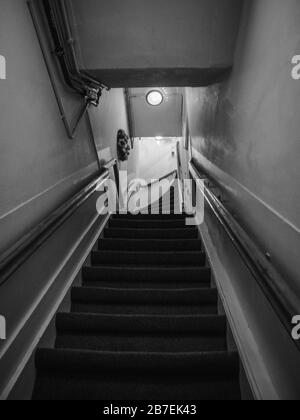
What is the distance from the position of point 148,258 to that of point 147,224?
0.99 metres

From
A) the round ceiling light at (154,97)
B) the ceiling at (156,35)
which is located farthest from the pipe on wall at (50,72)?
the round ceiling light at (154,97)

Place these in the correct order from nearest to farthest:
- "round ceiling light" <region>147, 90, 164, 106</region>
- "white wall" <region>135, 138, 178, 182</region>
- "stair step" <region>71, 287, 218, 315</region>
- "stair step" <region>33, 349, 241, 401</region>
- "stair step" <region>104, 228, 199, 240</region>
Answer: "stair step" <region>33, 349, 241, 401</region> → "stair step" <region>71, 287, 218, 315</region> → "stair step" <region>104, 228, 199, 240</region> → "round ceiling light" <region>147, 90, 164, 106</region> → "white wall" <region>135, 138, 178, 182</region>

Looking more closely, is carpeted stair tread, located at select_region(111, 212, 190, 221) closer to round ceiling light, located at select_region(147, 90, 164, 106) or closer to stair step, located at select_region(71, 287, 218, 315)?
stair step, located at select_region(71, 287, 218, 315)

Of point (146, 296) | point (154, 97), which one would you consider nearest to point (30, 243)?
point (146, 296)

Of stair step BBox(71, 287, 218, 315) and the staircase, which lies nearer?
the staircase

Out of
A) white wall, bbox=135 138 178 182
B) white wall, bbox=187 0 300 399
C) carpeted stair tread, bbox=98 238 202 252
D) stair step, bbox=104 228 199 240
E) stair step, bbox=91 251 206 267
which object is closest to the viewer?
white wall, bbox=187 0 300 399

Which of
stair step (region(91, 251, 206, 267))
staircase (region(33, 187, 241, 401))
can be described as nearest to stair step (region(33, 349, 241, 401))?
staircase (region(33, 187, 241, 401))

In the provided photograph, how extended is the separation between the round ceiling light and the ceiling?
14.1 ft

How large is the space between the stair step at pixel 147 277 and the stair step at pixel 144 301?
11.2 inches

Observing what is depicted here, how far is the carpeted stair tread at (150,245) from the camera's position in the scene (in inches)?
134

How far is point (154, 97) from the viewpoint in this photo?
22.6 ft

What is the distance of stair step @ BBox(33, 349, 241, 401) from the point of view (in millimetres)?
1789

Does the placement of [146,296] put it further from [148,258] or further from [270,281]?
[270,281]

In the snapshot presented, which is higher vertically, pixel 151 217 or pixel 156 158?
pixel 156 158
